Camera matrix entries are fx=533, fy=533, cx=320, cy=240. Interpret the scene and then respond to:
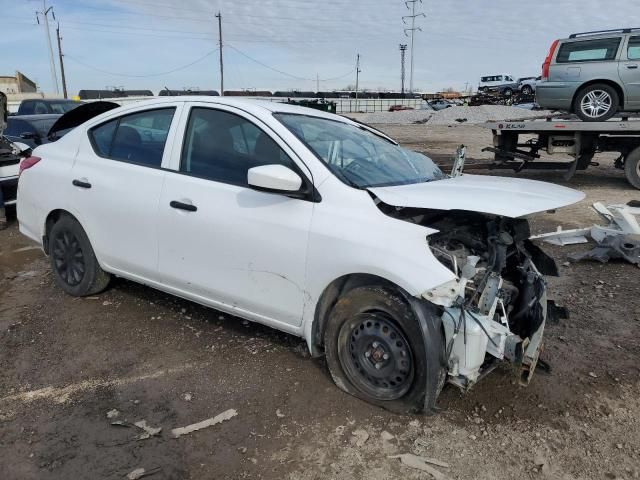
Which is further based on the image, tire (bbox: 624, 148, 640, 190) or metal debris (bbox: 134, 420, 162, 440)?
tire (bbox: 624, 148, 640, 190)

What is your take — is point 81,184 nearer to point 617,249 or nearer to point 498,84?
point 617,249

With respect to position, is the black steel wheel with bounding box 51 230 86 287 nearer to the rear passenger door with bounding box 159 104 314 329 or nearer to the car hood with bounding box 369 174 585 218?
the rear passenger door with bounding box 159 104 314 329

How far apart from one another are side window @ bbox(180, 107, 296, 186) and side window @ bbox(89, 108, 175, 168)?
0.91 feet

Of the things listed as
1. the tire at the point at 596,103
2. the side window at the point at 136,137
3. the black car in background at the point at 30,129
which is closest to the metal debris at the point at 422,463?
the side window at the point at 136,137

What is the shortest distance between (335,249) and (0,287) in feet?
13.5

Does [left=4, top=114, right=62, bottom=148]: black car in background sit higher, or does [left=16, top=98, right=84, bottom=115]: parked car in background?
[left=16, top=98, right=84, bottom=115]: parked car in background

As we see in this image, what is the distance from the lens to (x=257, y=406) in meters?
3.20

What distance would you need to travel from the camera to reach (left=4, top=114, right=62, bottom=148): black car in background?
973 centimetres

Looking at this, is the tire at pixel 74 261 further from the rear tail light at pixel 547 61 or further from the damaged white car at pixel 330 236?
the rear tail light at pixel 547 61

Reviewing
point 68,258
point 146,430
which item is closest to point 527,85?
point 68,258

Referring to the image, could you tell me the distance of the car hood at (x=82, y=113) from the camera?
199 inches

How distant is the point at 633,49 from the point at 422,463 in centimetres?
1053

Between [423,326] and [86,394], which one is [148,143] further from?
[423,326]

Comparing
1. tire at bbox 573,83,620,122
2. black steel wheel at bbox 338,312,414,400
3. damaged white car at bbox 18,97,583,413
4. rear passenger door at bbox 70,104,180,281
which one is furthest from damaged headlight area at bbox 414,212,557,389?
tire at bbox 573,83,620,122
